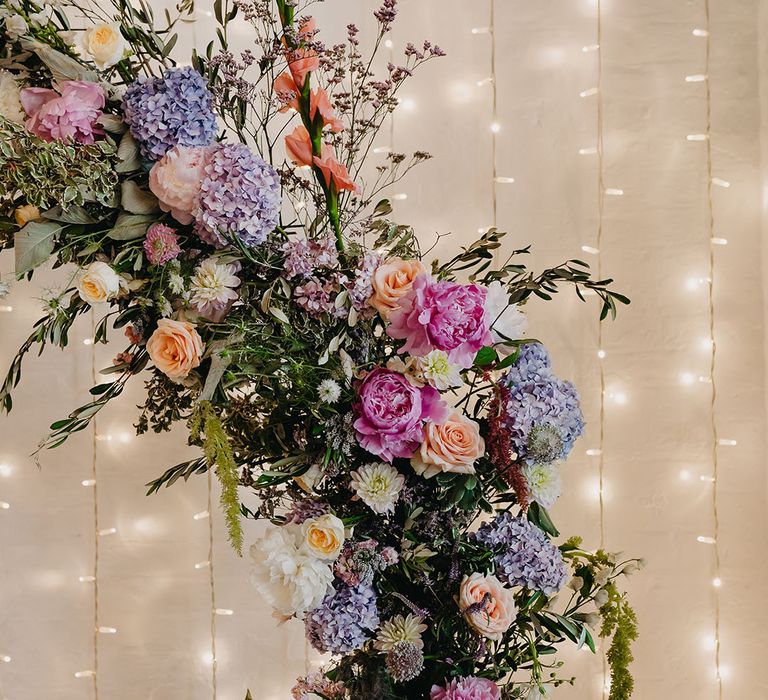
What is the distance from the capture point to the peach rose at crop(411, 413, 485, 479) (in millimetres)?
1064

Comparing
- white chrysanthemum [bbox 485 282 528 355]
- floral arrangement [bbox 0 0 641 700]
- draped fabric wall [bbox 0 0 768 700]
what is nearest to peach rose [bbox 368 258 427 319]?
floral arrangement [bbox 0 0 641 700]

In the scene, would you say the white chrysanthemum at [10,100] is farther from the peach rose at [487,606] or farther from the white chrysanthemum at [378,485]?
the peach rose at [487,606]

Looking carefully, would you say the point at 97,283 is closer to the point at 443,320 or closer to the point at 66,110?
the point at 66,110

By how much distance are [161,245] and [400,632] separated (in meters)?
0.67

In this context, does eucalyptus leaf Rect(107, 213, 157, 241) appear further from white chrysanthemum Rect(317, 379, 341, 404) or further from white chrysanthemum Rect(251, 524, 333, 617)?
white chrysanthemum Rect(251, 524, 333, 617)

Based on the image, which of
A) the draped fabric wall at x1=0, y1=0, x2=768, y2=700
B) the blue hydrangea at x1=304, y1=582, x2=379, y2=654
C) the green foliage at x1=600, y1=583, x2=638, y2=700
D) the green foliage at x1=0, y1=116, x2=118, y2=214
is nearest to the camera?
the green foliage at x1=0, y1=116, x2=118, y2=214

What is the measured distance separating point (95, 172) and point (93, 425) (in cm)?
89

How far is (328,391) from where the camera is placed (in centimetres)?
106

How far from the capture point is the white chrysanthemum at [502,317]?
3.61 feet

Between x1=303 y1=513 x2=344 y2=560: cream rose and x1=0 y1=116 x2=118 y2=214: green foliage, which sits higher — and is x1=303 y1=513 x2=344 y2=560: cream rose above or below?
below

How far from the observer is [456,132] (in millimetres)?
1816

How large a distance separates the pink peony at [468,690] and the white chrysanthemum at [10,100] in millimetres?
1042

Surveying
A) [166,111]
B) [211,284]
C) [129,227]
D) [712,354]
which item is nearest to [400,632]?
[211,284]

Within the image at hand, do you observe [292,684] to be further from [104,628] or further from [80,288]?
[80,288]
